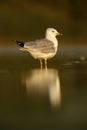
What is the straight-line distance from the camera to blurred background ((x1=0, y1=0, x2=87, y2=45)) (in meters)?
14.7

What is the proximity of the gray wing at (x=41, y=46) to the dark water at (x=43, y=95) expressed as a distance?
0.27 meters

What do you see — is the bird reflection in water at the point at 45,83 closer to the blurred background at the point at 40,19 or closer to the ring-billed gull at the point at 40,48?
the ring-billed gull at the point at 40,48

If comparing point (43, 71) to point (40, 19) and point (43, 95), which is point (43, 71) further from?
point (40, 19)

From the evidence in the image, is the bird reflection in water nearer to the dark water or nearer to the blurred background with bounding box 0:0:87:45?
the dark water

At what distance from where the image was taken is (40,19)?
1538 cm

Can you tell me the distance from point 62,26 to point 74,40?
0.73 m

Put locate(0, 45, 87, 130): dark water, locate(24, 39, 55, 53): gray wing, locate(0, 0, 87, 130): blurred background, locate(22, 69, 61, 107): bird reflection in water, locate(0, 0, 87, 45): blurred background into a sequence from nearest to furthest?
locate(0, 45, 87, 130): dark water
locate(0, 0, 87, 130): blurred background
locate(22, 69, 61, 107): bird reflection in water
locate(24, 39, 55, 53): gray wing
locate(0, 0, 87, 45): blurred background

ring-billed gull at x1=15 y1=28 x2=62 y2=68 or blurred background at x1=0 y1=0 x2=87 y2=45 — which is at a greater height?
blurred background at x1=0 y1=0 x2=87 y2=45

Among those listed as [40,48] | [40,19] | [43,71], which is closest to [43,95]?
[43,71]

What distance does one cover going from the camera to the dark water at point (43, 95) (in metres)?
5.59

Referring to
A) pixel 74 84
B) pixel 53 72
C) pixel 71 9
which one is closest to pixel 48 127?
pixel 74 84

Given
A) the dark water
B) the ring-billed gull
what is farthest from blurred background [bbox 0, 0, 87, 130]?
the ring-billed gull

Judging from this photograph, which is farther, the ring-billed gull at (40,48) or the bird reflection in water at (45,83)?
the ring-billed gull at (40,48)

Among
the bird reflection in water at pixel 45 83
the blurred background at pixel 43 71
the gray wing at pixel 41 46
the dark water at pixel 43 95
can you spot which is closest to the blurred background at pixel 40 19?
the blurred background at pixel 43 71
